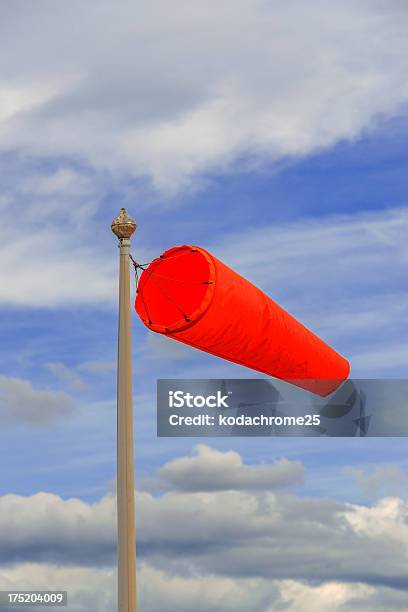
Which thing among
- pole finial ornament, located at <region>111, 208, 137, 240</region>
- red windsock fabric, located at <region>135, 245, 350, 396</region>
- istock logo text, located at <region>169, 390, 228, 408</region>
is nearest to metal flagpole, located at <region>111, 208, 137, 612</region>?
pole finial ornament, located at <region>111, 208, 137, 240</region>

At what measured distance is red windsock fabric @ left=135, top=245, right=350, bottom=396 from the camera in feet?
53.0

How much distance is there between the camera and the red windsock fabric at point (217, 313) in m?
16.2

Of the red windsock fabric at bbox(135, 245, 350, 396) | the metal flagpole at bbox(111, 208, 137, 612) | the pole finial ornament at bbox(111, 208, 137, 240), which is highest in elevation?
the pole finial ornament at bbox(111, 208, 137, 240)

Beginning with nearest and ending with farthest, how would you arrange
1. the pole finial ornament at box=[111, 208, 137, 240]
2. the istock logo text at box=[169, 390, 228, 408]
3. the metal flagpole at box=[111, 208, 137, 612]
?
the metal flagpole at box=[111, 208, 137, 612], the pole finial ornament at box=[111, 208, 137, 240], the istock logo text at box=[169, 390, 228, 408]

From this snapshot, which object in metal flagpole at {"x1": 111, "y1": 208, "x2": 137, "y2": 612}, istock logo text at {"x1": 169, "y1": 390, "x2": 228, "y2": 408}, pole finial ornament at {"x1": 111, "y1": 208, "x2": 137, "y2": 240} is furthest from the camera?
istock logo text at {"x1": 169, "y1": 390, "x2": 228, "y2": 408}

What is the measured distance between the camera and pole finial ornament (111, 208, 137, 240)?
52.8 feet

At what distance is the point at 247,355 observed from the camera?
17578 millimetres

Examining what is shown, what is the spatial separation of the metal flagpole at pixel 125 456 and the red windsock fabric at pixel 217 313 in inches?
40.2

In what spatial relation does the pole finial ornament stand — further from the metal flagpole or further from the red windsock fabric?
the red windsock fabric

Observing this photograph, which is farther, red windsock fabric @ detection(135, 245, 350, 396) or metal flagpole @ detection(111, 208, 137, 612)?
red windsock fabric @ detection(135, 245, 350, 396)
